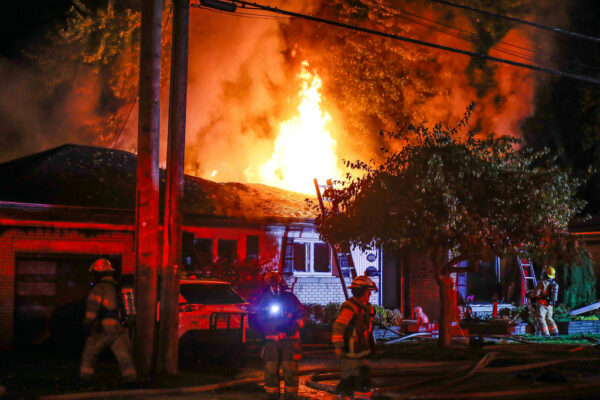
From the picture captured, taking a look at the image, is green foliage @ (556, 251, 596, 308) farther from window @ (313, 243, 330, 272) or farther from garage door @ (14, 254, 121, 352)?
garage door @ (14, 254, 121, 352)

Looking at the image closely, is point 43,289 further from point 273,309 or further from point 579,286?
point 579,286

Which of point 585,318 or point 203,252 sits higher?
point 203,252

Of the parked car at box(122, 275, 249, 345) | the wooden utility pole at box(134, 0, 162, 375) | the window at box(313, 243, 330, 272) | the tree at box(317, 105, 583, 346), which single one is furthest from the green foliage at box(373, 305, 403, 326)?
the wooden utility pole at box(134, 0, 162, 375)

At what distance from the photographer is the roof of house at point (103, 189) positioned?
1496 cm

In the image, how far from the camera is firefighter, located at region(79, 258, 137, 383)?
9.21m

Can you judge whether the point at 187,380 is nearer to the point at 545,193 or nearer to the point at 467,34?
the point at 545,193

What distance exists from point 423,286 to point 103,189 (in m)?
9.44

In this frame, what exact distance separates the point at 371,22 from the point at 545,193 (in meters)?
17.1

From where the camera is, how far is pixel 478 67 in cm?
2642

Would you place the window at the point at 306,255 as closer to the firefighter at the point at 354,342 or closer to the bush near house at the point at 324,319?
the bush near house at the point at 324,319

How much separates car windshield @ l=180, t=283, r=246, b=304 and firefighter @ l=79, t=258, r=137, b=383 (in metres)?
2.39

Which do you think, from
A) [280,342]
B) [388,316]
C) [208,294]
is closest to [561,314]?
[388,316]

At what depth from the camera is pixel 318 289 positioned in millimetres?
18688

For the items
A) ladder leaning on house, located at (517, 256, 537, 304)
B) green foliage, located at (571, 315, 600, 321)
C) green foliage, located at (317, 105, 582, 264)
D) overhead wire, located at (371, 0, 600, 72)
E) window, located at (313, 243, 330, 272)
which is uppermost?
overhead wire, located at (371, 0, 600, 72)
